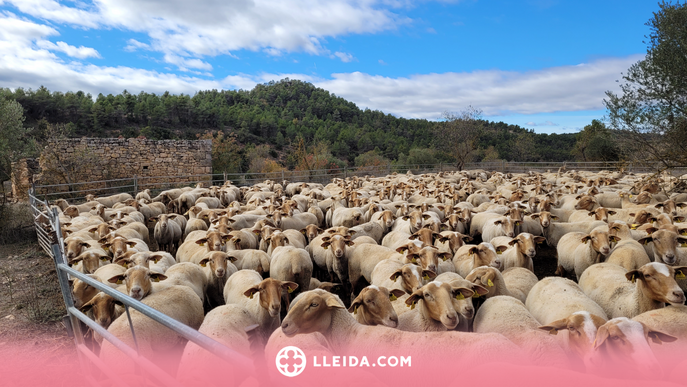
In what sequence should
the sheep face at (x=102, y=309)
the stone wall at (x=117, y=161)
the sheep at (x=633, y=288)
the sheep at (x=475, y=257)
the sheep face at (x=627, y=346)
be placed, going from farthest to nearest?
the stone wall at (x=117, y=161), the sheep at (x=475, y=257), the sheep face at (x=102, y=309), the sheep at (x=633, y=288), the sheep face at (x=627, y=346)

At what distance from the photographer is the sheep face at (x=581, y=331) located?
10.6 ft

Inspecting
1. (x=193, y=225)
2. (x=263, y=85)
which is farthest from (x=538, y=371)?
(x=263, y=85)

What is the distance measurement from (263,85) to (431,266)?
299 feet

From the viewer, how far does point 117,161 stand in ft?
71.5

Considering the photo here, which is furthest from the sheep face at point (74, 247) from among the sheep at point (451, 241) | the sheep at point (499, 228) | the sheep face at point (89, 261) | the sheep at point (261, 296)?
the sheep at point (499, 228)

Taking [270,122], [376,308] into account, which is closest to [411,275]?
[376,308]

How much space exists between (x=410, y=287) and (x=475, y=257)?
5.99 feet

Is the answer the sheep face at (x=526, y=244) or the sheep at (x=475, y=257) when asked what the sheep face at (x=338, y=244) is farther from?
the sheep face at (x=526, y=244)

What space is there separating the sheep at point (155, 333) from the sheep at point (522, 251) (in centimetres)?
531

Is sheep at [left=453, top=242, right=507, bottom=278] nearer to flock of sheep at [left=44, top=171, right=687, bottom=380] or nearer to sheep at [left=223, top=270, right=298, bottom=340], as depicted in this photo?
flock of sheep at [left=44, top=171, right=687, bottom=380]

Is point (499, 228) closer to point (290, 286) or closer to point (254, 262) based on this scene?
point (254, 262)

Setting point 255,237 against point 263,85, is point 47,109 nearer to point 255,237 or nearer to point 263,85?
point 255,237

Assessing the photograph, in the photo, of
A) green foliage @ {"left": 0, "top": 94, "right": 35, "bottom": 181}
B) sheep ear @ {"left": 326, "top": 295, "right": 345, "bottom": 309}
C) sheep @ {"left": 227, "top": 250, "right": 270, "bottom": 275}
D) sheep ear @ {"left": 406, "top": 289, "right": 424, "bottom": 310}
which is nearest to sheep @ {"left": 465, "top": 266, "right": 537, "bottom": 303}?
sheep ear @ {"left": 406, "top": 289, "right": 424, "bottom": 310}

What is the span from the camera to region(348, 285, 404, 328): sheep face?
153 inches
